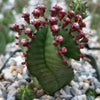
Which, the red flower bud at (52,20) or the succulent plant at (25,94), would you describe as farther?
the succulent plant at (25,94)

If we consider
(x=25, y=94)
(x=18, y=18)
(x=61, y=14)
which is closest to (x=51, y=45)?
(x=61, y=14)

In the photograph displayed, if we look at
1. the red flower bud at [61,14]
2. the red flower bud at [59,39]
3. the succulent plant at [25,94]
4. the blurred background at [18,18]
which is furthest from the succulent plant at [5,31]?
the red flower bud at [59,39]

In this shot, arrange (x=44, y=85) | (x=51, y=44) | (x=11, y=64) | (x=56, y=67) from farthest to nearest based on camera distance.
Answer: (x=11, y=64)
(x=44, y=85)
(x=56, y=67)
(x=51, y=44)

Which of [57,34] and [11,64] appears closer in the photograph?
[57,34]

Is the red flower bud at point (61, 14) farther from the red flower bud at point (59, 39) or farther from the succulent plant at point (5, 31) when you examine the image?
the succulent plant at point (5, 31)

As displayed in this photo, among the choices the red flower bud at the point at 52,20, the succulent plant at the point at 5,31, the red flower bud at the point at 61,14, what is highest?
the succulent plant at the point at 5,31

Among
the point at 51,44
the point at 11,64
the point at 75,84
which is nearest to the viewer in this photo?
the point at 51,44

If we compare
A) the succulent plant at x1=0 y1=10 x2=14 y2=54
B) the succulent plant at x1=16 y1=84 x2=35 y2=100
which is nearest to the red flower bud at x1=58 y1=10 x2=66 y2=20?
the succulent plant at x1=16 y1=84 x2=35 y2=100

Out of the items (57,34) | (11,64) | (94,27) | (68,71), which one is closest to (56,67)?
(68,71)

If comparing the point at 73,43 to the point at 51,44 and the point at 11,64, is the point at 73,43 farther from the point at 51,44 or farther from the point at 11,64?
the point at 11,64
